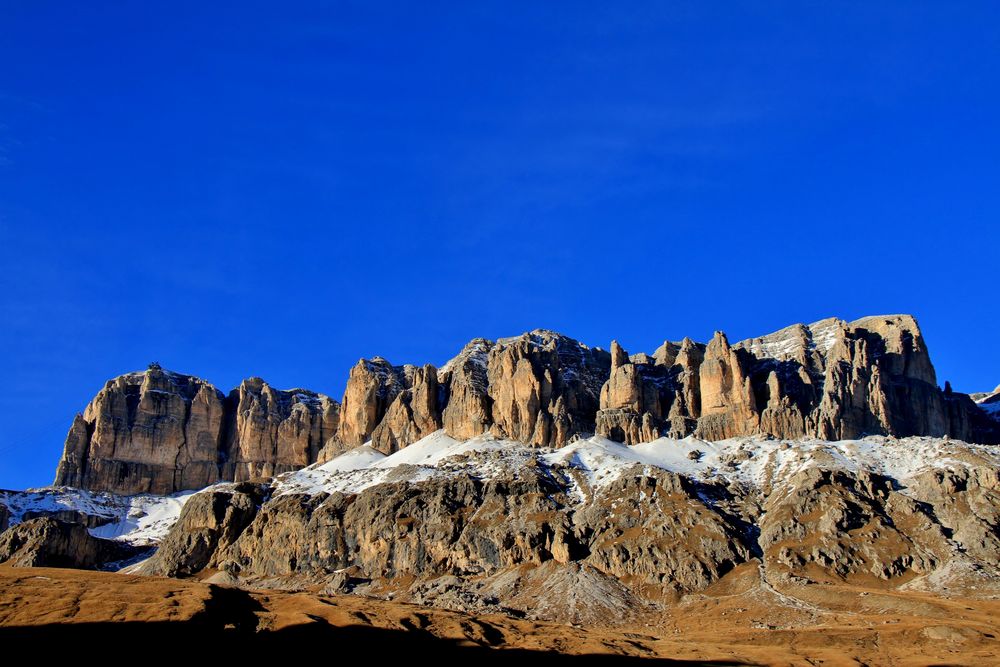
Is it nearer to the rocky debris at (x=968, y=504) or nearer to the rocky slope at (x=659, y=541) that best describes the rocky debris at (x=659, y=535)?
the rocky slope at (x=659, y=541)

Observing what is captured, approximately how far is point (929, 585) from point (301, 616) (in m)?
109

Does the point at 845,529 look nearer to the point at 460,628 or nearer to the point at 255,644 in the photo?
the point at 460,628

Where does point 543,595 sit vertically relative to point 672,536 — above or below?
below

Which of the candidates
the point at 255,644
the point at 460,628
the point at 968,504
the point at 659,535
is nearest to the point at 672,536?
the point at 659,535

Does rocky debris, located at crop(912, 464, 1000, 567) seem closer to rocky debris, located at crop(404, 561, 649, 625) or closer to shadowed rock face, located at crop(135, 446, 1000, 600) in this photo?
shadowed rock face, located at crop(135, 446, 1000, 600)

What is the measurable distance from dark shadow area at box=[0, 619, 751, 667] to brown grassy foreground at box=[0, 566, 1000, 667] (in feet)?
0.55

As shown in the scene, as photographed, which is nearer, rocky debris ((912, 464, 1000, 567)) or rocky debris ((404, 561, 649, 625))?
rocky debris ((404, 561, 649, 625))

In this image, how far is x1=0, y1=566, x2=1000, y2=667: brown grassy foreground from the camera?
3169 inches

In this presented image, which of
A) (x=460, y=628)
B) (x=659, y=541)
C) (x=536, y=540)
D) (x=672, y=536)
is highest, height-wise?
(x=536, y=540)

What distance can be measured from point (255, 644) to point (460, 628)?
108 feet

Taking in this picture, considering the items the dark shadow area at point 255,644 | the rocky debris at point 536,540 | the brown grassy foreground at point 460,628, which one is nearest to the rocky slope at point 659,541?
the rocky debris at point 536,540

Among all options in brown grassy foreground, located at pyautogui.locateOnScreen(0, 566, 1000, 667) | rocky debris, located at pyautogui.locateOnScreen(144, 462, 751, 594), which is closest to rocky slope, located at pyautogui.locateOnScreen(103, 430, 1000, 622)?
rocky debris, located at pyautogui.locateOnScreen(144, 462, 751, 594)

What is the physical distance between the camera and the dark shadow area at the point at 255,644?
245ft

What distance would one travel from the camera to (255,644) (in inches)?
3457
